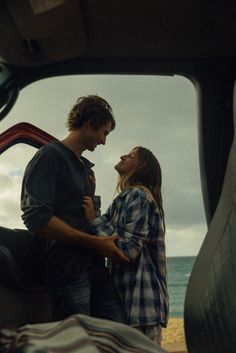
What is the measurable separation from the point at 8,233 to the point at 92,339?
121 centimetres

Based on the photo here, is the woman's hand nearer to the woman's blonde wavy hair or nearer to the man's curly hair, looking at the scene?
the woman's blonde wavy hair

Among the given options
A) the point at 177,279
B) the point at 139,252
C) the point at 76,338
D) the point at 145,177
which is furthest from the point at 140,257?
the point at 177,279

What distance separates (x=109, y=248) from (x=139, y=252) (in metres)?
0.10

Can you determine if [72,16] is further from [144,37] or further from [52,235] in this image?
[52,235]

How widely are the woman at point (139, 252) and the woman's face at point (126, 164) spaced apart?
0.06 metres

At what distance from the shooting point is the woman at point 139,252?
60.7 inches

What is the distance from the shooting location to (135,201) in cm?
164

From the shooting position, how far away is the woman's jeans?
57.8 inches

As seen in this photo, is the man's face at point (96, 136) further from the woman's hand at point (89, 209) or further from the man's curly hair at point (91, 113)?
the woman's hand at point (89, 209)

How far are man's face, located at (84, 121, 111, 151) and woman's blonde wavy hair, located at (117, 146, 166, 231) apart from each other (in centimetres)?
14

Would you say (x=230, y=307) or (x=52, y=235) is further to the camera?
(x=52, y=235)

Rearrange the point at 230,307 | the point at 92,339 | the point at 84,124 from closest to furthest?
the point at 92,339
the point at 230,307
the point at 84,124

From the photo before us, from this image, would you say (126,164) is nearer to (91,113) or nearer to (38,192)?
(91,113)

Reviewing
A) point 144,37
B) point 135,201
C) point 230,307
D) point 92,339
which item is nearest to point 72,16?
point 144,37
